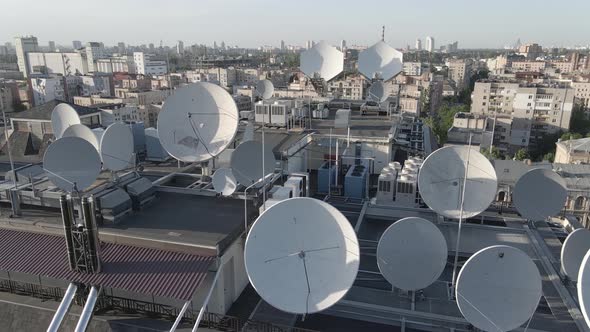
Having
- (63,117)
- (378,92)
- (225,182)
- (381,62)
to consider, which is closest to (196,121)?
(225,182)

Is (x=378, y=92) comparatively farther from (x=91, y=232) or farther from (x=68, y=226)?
(x=68, y=226)

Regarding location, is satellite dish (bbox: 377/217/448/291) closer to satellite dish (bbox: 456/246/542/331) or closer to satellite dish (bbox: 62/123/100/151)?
satellite dish (bbox: 456/246/542/331)

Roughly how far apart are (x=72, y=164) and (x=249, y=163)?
7.22m

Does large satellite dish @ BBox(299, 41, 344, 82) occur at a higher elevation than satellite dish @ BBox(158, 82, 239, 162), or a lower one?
higher

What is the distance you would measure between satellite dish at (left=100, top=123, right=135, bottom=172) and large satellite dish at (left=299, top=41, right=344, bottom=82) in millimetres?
24116

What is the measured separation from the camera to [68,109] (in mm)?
25109

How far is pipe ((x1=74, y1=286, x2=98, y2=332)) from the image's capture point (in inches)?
492

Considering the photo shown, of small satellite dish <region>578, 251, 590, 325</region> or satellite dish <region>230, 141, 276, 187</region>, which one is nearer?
small satellite dish <region>578, 251, 590, 325</region>

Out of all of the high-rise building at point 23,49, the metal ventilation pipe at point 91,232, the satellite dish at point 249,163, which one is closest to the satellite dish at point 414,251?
the satellite dish at point 249,163

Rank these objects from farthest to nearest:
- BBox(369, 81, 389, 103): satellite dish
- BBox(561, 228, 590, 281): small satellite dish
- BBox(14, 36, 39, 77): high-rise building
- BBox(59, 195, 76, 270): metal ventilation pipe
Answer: BBox(14, 36, 39, 77): high-rise building, BBox(369, 81, 389, 103): satellite dish, BBox(561, 228, 590, 281): small satellite dish, BBox(59, 195, 76, 270): metal ventilation pipe

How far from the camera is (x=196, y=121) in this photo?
19031 mm

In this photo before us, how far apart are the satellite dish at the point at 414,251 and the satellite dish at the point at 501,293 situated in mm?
2224

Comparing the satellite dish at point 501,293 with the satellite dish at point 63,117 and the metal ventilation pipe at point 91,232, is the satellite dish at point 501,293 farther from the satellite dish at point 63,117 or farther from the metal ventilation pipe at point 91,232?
the satellite dish at point 63,117

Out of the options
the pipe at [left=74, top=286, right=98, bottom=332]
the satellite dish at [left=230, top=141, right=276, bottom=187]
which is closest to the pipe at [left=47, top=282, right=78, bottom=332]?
the pipe at [left=74, top=286, right=98, bottom=332]
